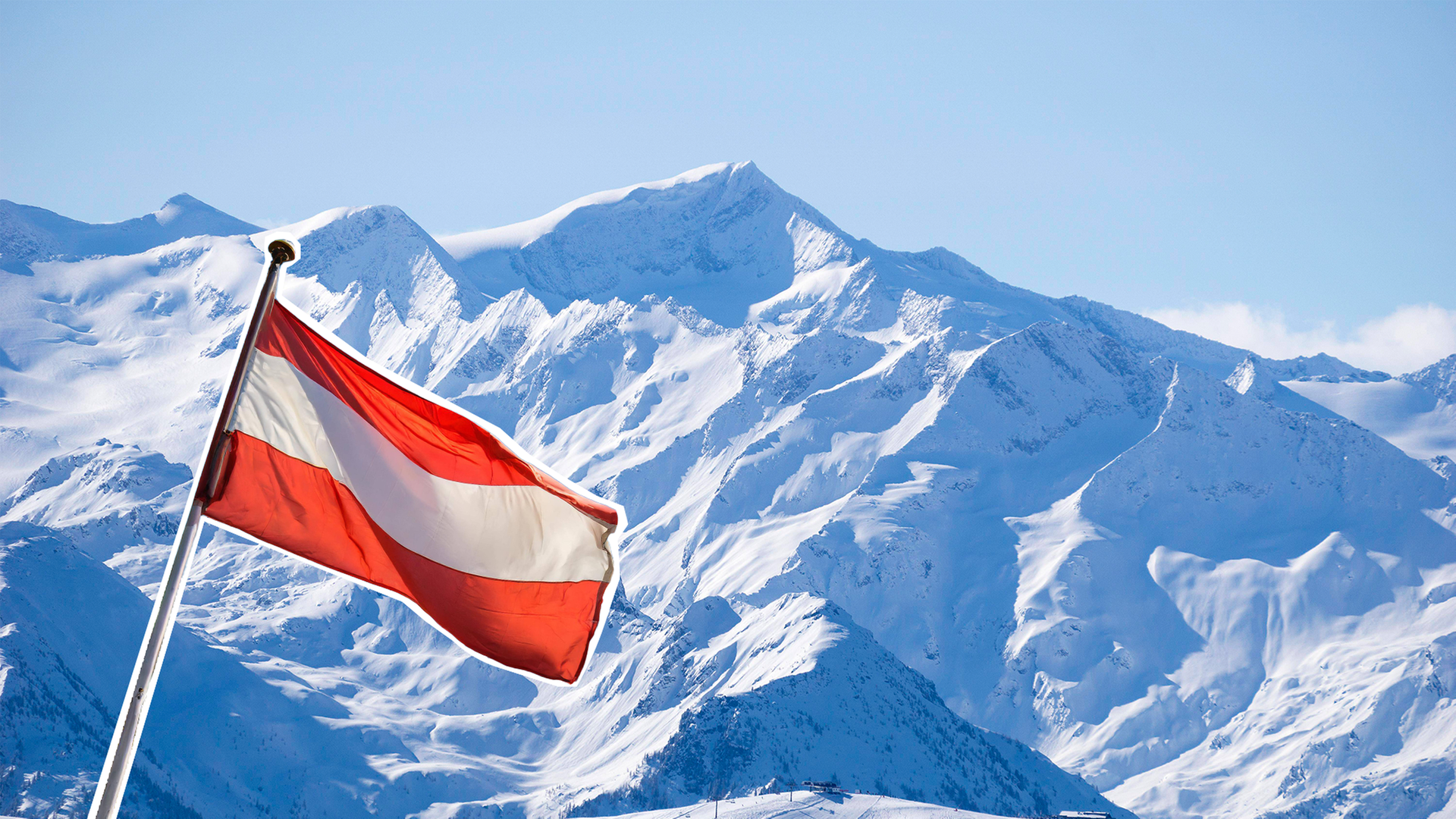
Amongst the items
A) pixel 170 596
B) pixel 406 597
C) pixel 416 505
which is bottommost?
pixel 406 597

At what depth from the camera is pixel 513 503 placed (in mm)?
19625

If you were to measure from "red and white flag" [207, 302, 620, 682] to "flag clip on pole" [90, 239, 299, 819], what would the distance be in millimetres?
413

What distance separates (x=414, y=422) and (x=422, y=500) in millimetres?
863

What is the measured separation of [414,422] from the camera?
1917 cm

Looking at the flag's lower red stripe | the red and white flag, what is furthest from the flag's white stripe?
the flag's lower red stripe

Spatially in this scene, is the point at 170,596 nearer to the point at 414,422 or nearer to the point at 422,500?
the point at 422,500

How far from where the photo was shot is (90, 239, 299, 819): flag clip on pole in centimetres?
1541

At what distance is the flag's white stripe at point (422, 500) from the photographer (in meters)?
18.2

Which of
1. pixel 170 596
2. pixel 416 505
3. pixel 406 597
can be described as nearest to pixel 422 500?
pixel 416 505

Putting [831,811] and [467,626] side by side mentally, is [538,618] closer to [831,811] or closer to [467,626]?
[467,626]

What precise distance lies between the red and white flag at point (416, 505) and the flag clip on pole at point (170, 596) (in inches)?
16.3

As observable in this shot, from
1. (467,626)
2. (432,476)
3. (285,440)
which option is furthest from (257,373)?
(467,626)

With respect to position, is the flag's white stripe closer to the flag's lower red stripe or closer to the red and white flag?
the red and white flag

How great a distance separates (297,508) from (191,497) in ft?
5.93
